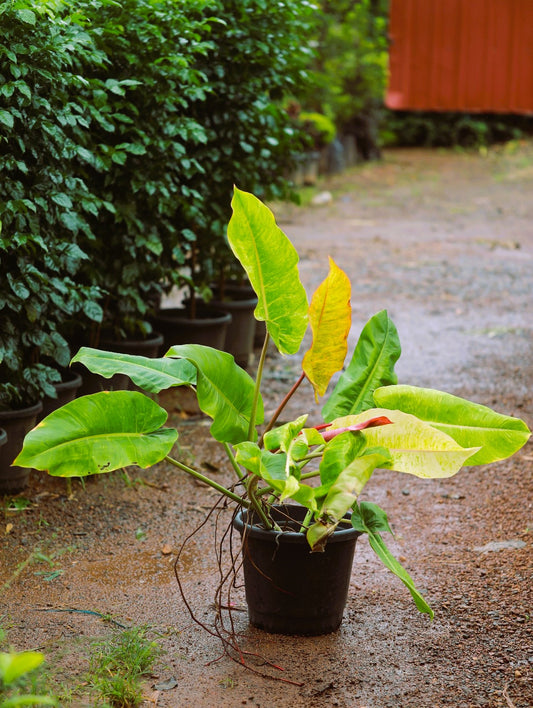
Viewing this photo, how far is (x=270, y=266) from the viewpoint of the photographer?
271cm

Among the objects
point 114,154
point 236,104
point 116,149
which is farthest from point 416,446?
point 236,104

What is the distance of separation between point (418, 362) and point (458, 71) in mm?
13446

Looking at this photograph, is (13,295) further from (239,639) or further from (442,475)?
(442,475)

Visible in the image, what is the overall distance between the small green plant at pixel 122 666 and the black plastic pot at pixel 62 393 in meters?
1.31

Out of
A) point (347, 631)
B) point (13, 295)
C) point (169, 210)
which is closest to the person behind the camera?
point (347, 631)

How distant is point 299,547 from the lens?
263 cm

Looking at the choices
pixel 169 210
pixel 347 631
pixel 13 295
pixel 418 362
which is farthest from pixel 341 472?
pixel 418 362

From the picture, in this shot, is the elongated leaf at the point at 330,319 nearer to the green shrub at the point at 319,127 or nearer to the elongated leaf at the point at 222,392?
the elongated leaf at the point at 222,392

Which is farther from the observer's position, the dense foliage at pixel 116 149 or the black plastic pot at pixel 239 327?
the black plastic pot at pixel 239 327

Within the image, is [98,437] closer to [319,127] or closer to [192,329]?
[192,329]

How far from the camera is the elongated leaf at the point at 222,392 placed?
260 cm

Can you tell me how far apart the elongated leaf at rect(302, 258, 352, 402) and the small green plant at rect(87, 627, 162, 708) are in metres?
0.91

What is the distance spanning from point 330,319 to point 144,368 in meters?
0.57

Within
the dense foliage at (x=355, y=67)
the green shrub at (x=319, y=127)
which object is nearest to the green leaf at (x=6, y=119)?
the green shrub at (x=319, y=127)
